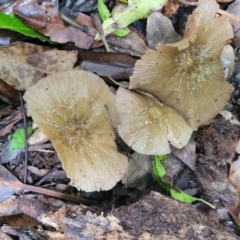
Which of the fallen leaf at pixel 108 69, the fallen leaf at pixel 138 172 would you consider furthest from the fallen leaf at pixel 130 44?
the fallen leaf at pixel 138 172

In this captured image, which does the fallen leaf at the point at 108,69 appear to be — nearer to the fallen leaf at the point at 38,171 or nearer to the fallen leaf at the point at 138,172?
the fallen leaf at the point at 138,172

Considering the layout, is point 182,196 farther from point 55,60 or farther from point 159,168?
point 55,60

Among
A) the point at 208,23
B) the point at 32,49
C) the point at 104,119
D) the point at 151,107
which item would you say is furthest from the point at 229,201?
the point at 32,49

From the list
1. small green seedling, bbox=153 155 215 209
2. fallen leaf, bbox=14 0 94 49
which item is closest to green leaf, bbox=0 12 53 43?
fallen leaf, bbox=14 0 94 49

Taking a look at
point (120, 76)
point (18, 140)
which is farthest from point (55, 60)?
point (18, 140)

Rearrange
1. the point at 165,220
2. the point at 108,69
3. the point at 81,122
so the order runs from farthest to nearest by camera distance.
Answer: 1. the point at 108,69
2. the point at 81,122
3. the point at 165,220

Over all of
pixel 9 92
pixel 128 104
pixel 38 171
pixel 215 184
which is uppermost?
pixel 128 104

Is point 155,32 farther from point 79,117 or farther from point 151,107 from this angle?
point 79,117
